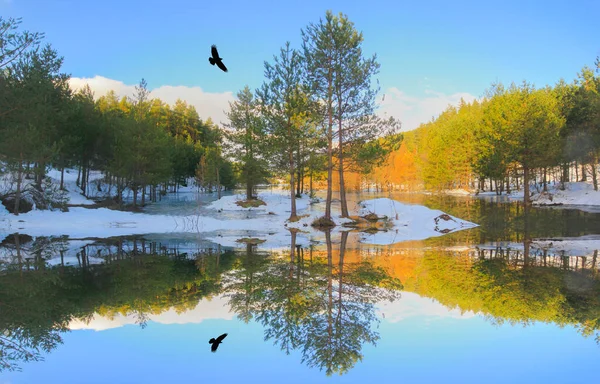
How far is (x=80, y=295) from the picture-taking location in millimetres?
8445

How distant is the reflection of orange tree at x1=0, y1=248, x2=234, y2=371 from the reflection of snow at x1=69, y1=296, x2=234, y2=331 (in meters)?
0.15

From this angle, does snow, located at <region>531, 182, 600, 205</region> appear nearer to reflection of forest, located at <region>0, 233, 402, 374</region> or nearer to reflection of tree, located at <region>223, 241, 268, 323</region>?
reflection of forest, located at <region>0, 233, 402, 374</region>

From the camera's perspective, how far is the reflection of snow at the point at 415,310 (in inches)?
282

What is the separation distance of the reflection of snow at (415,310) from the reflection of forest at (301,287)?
0.25 m

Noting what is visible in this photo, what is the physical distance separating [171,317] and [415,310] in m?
4.90

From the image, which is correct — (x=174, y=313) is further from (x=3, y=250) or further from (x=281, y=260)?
(x=3, y=250)

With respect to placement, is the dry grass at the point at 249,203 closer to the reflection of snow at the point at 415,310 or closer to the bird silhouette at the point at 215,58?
the reflection of snow at the point at 415,310

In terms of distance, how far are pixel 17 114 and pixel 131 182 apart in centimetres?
1683

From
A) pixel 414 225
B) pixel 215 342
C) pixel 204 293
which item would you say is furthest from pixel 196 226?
pixel 215 342

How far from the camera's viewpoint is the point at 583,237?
16.7 m

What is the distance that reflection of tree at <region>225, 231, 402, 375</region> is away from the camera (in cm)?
571

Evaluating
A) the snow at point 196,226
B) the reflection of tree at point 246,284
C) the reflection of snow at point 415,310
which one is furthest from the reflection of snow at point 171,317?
the snow at point 196,226

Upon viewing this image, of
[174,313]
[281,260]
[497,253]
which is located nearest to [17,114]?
[281,260]

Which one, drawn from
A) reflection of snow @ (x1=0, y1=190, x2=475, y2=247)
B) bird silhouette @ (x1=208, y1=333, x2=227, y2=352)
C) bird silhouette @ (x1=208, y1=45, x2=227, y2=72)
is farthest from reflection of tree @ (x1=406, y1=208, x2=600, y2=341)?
bird silhouette @ (x1=208, y1=45, x2=227, y2=72)
